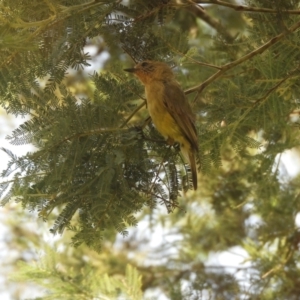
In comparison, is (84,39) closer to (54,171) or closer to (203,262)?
(54,171)

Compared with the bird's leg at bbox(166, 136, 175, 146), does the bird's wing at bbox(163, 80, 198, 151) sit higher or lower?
higher

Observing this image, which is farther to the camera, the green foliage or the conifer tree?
the green foliage

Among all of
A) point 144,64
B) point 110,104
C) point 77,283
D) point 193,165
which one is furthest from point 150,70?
point 77,283

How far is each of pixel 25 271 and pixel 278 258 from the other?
105 inches

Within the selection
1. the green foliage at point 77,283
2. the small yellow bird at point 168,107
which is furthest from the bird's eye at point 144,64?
the green foliage at point 77,283

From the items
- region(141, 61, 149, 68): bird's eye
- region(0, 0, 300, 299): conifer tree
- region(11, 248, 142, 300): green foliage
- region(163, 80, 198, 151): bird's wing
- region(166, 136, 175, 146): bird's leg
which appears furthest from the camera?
region(11, 248, 142, 300): green foliage

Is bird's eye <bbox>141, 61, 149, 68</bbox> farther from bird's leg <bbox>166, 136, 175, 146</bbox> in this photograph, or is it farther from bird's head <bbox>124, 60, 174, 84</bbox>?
bird's leg <bbox>166, 136, 175, 146</bbox>

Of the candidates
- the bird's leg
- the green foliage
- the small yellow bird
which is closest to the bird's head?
the small yellow bird

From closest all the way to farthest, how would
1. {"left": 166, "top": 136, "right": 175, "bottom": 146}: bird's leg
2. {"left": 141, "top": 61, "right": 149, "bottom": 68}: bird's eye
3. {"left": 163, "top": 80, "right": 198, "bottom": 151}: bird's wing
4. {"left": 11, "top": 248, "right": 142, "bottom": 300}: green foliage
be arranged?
1. {"left": 166, "top": 136, "right": 175, "bottom": 146}: bird's leg
2. {"left": 163, "top": 80, "right": 198, "bottom": 151}: bird's wing
3. {"left": 141, "top": 61, "right": 149, "bottom": 68}: bird's eye
4. {"left": 11, "top": 248, "right": 142, "bottom": 300}: green foliage

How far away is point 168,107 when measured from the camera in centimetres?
430

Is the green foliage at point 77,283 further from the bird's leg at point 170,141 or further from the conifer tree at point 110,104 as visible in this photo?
the bird's leg at point 170,141

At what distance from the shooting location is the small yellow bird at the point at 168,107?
4148mm

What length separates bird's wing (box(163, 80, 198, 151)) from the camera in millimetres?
4195

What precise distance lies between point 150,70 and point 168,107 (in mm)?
276
